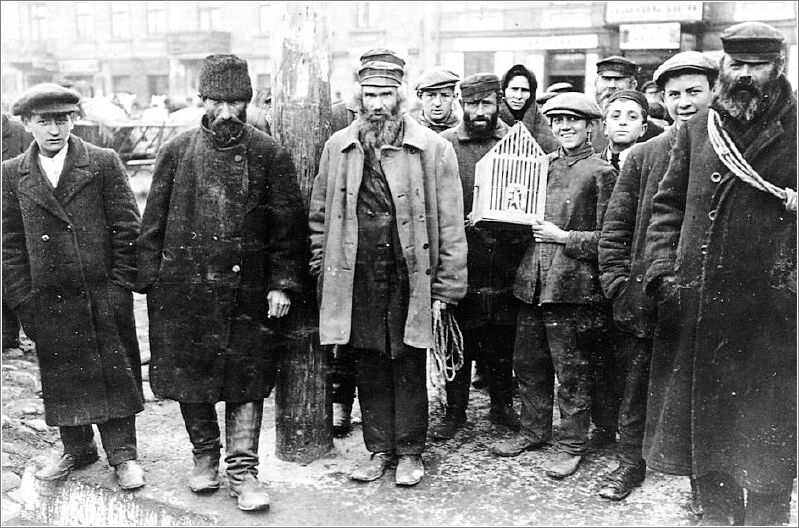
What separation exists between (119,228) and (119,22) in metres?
26.3

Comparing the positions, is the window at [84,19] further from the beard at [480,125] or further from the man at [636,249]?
the man at [636,249]

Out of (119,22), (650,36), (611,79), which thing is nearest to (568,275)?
(611,79)

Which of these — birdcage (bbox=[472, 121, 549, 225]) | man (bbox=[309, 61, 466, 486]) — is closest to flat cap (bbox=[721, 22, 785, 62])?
birdcage (bbox=[472, 121, 549, 225])

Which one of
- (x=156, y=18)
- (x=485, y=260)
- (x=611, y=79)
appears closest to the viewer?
(x=485, y=260)

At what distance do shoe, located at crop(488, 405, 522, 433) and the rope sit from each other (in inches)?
87.6

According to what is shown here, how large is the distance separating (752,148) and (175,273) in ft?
8.92

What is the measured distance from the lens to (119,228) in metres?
4.16

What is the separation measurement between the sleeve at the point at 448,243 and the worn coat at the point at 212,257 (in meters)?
0.75

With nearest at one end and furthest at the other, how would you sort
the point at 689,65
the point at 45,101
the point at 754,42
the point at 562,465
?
the point at 754,42, the point at 689,65, the point at 45,101, the point at 562,465

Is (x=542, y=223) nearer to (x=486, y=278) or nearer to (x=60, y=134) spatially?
(x=486, y=278)

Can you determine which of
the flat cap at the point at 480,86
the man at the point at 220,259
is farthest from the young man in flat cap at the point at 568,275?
the man at the point at 220,259

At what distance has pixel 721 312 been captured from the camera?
132 inches

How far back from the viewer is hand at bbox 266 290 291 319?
4.00 metres

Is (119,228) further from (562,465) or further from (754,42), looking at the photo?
(754,42)
